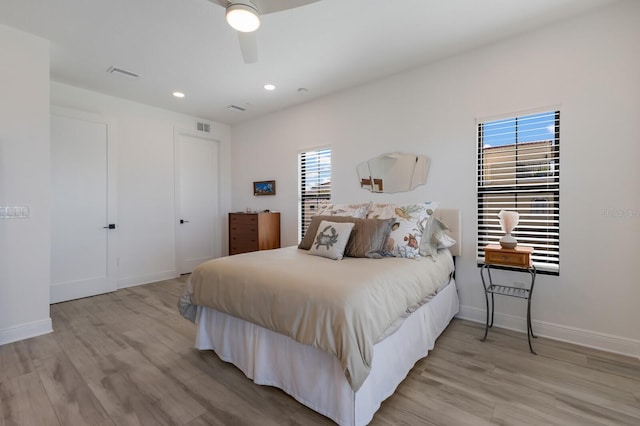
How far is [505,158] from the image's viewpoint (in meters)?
2.91

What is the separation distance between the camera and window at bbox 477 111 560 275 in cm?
268

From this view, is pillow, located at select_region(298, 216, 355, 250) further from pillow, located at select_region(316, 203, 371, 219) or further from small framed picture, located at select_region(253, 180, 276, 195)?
small framed picture, located at select_region(253, 180, 276, 195)

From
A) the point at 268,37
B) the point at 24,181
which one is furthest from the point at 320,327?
the point at 24,181

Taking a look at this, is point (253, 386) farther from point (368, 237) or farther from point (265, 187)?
point (265, 187)

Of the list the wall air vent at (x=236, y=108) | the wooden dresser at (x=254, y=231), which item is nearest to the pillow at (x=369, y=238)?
the wooden dresser at (x=254, y=231)

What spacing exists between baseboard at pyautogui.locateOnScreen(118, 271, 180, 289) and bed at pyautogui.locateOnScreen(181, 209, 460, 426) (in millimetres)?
2683

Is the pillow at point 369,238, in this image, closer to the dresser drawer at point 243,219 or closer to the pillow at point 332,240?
the pillow at point 332,240

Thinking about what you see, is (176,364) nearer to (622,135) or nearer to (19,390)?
(19,390)

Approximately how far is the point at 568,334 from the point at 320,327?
248cm

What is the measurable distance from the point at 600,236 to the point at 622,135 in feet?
2.75

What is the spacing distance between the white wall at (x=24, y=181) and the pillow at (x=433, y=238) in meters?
3.68

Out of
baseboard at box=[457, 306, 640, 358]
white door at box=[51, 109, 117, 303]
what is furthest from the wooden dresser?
baseboard at box=[457, 306, 640, 358]

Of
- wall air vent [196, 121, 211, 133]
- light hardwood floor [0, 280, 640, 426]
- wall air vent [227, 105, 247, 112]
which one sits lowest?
light hardwood floor [0, 280, 640, 426]

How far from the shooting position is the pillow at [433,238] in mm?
2689
